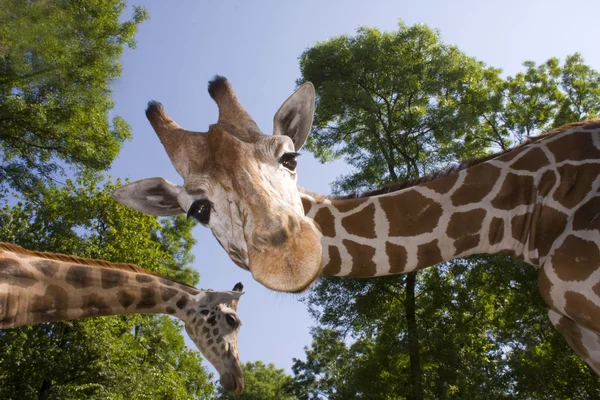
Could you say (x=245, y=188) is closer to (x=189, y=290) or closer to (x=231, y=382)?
(x=189, y=290)

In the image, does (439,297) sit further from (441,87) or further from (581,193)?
(581,193)

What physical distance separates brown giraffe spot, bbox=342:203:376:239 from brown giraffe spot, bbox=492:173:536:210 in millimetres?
926

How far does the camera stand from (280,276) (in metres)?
2.03

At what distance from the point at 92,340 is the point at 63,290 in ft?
25.7

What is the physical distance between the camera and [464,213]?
3.36m

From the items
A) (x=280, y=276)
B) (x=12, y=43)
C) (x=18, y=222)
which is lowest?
(x=280, y=276)

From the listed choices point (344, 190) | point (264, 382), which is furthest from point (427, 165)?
point (264, 382)

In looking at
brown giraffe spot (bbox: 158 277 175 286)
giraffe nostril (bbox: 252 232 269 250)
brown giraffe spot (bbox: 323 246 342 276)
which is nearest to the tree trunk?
brown giraffe spot (bbox: 158 277 175 286)

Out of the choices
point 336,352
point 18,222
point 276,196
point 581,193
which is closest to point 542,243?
point 581,193

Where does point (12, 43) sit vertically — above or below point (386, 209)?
above

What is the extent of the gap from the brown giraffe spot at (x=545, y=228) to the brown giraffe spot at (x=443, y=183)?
616mm

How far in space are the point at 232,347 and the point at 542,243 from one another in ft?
12.7

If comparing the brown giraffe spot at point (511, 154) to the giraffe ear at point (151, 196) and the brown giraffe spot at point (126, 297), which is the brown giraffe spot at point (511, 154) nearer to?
the giraffe ear at point (151, 196)

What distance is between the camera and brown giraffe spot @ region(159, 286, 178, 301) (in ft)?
15.7
